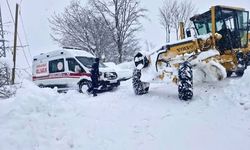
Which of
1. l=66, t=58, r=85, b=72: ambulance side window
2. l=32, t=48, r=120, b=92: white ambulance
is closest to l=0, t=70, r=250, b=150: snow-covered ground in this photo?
l=32, t=48, r=120, b=92: white ambulance

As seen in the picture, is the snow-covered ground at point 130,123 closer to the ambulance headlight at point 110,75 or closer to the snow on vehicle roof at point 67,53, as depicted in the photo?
the ambulance headlight at point 110,75

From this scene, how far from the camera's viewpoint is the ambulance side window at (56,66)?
16609mm

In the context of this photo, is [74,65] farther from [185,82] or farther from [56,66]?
[185,82]

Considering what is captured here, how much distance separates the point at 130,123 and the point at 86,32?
91.3 feet

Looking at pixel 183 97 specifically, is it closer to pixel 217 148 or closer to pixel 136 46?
pixel 217 148

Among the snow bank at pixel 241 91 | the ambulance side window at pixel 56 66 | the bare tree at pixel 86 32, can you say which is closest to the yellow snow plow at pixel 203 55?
the snow bank at pixel 241 91

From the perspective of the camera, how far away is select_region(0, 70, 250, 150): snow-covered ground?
6160 mm

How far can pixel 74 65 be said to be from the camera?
631 inches

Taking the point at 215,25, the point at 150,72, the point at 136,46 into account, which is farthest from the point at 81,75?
the point at 136,46

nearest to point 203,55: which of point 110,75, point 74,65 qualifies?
point 110,75

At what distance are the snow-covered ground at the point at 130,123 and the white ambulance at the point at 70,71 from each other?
5894 mm

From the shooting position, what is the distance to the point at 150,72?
1118 centimetres

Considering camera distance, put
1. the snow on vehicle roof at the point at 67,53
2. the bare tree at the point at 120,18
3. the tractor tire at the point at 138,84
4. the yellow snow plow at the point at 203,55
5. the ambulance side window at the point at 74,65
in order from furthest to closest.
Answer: the bare tree at the point at 120,18 < the snow on vehicle roof at the point at 67,53 < the ambulance side window at the point at 74,65 < the tractor tire at the point at 138,84 < the yellow snow plow at the point at 203,55

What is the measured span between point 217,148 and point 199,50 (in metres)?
5.10
